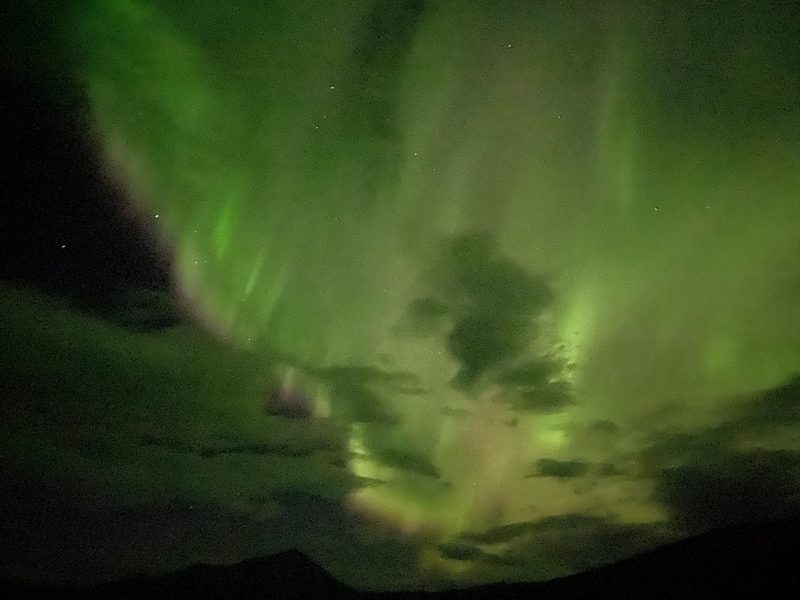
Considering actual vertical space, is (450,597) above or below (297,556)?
below

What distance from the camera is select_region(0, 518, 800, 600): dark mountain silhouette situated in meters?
13.9

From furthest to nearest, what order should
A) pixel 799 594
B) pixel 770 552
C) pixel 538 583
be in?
pixel 538 583
pixel 770 552
pixel 799 594

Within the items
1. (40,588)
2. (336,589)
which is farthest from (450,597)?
(40,588)

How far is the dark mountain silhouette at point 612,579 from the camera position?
45.7 ft

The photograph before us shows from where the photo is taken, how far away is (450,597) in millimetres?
18812

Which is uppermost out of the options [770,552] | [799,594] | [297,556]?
[297,556]

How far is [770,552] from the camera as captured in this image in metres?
14.1

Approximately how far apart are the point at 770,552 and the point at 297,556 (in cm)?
1385

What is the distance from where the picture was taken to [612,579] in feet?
55.6

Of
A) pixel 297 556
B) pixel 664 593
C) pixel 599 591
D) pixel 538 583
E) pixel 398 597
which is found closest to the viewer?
Result: pixel 664 593

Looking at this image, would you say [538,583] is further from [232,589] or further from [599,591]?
[232,589]

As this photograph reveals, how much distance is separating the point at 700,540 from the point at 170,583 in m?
14.5

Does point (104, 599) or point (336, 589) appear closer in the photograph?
point (104, 599)

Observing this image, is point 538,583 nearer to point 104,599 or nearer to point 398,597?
point 398,597
